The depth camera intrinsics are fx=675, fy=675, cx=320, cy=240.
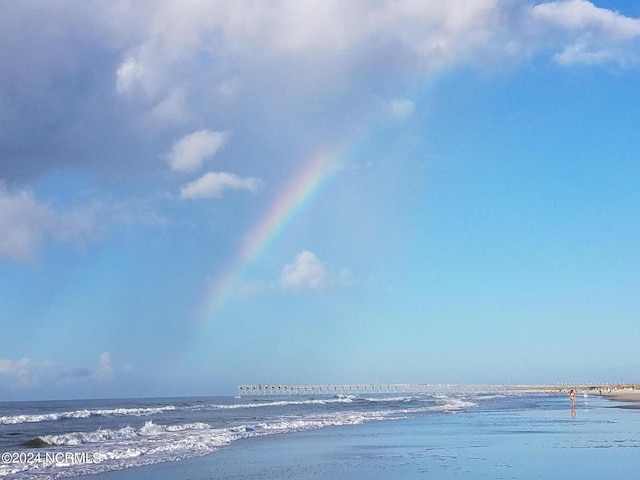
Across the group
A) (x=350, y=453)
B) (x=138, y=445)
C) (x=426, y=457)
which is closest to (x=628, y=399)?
(x=350, y=453)

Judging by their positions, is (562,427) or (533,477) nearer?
(533,477)

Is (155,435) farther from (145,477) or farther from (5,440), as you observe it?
(145,477)

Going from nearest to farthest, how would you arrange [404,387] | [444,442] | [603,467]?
[603,467] → [444,442] → [404,387]

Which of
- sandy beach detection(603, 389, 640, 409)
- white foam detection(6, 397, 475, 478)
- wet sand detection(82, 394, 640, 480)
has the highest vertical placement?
white foam detection(6, 397, 475, 478)

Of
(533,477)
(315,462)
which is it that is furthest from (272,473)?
(533,477)

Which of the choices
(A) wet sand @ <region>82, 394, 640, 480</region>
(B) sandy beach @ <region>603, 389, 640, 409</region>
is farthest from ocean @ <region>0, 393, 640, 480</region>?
(B) sandy beach @ <region>603, 389, 640, 409</region>

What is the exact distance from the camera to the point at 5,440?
34000 mm

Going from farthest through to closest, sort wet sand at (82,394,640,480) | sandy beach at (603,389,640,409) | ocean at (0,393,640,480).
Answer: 1. sandy beach at (603,389,640,409)
2. ocean at (0,393,640,480)
3. wet sand at (82,394,640,480)

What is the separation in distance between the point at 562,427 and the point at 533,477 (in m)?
16.5

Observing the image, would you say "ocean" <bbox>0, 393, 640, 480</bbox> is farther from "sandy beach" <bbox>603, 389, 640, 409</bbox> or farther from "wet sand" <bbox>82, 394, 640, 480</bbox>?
"sandy beach" <bbox>603, 389, 640, 409</bbox>

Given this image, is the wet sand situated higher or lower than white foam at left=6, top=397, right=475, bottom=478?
lower

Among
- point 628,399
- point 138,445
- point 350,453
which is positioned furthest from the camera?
point 628,399

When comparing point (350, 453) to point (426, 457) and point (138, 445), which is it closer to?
point (426, 457)

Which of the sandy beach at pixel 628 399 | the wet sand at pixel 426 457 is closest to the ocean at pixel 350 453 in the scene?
the wet sand at pixel 426 457
